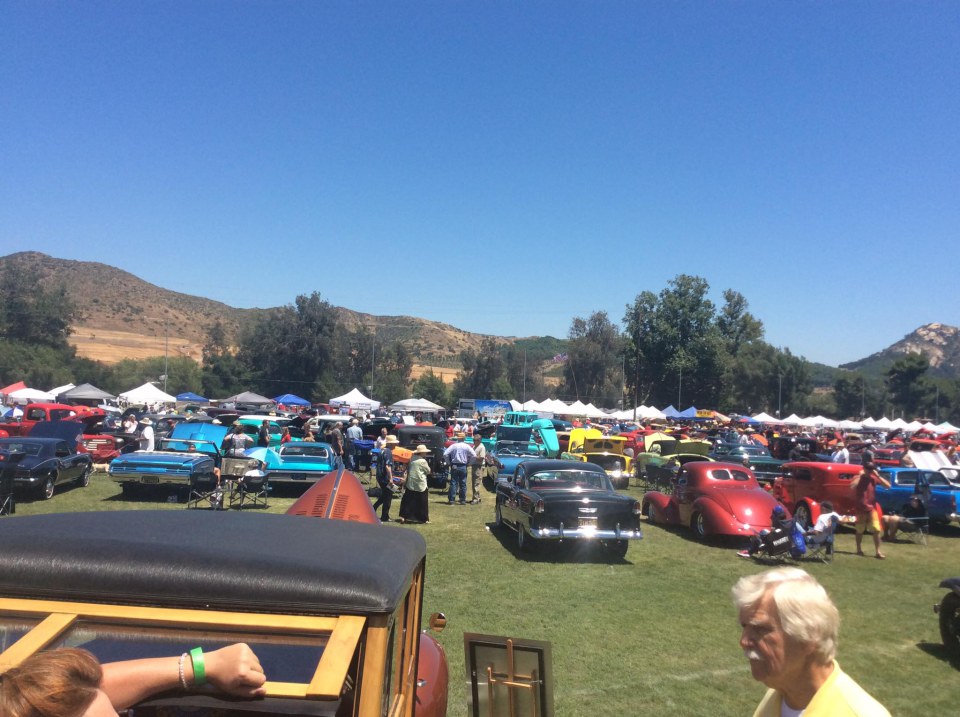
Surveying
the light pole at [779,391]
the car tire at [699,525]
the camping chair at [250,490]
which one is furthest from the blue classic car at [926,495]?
the light pole at [779,391]

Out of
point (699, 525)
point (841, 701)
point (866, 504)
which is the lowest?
point (699, 525)

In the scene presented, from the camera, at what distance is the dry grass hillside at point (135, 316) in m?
101

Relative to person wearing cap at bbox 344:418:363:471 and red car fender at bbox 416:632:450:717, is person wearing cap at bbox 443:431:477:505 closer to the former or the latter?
person wearing cap at bbox 344:418:363:471

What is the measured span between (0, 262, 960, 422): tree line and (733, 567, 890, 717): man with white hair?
6573 cm

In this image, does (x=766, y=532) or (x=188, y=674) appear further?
(x=766, y=532)

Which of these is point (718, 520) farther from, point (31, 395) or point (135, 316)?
point (135, 316)

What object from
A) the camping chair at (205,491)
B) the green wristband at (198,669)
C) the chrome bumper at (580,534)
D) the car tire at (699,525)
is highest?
the green wristband at (198,669)

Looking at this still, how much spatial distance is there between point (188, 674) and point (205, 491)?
15.1m

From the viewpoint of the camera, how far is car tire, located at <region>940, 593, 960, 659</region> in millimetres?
7332

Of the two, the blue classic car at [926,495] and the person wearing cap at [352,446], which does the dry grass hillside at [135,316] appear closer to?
the person wearing cap at [352,446]

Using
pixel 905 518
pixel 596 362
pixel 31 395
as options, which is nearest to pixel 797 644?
pixel 905 518

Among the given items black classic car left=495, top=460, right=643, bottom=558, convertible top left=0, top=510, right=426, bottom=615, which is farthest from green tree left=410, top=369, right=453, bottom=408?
convertible top left=0, top=510, right=426, bottom=615

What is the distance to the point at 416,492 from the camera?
556 inches

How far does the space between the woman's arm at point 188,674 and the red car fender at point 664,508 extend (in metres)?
14.0
